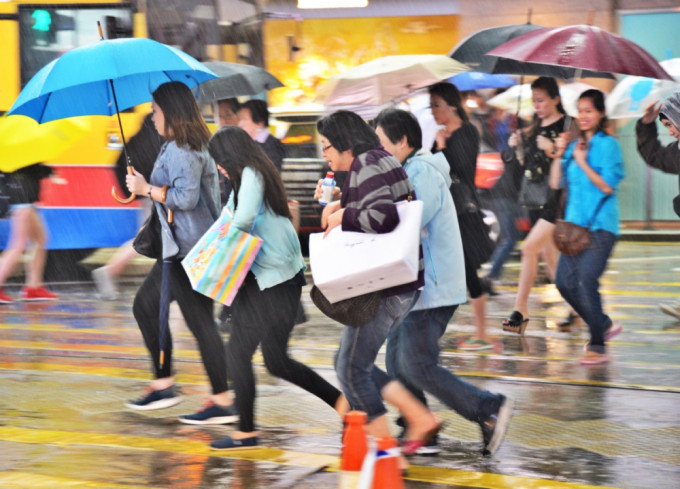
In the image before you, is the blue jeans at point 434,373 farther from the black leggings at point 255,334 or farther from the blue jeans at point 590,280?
the blue jeans at point 590,280

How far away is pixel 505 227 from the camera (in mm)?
11164

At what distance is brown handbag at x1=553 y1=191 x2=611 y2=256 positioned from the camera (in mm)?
7828

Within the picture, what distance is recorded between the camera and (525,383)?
7332 mm

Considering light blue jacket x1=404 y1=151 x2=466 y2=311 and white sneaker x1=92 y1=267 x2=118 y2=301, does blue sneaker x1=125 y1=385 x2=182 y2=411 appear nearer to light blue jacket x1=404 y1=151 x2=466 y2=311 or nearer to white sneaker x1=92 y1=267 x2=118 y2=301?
light blue jacket x1=404 y1=151 x2=466 y2=311

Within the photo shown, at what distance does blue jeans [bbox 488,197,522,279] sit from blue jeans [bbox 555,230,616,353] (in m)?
3.00

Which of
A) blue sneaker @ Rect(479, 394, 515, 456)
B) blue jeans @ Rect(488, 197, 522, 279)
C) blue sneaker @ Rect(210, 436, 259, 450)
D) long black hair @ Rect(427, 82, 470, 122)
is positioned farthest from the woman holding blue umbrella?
blue jeans @ Rect(488, 197, 522, 279)

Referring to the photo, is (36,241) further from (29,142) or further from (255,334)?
(255,334)

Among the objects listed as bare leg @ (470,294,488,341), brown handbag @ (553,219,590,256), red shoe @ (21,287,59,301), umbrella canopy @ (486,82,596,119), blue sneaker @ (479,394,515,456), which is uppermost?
umbrella canopy @ (486,82,596,119)

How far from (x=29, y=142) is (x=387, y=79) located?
3.73 meters

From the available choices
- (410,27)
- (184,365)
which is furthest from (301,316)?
(410,27)

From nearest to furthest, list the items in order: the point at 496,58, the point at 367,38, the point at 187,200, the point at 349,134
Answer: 1. the point at 349,134
2. the point at 187,200
3. the point at 496,58
4. the point at 367,38

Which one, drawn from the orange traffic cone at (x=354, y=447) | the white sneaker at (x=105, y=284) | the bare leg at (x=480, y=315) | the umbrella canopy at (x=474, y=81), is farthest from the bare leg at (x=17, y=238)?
the orange traffic cone at (x=354, y=447)

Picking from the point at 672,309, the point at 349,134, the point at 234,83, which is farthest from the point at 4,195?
the point at 349,134

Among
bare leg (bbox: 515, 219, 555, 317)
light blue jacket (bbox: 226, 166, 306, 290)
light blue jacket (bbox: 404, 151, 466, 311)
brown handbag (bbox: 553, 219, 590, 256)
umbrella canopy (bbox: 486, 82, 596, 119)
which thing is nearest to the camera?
light blue jacket (bbox: 404, 151, 466, 311)
